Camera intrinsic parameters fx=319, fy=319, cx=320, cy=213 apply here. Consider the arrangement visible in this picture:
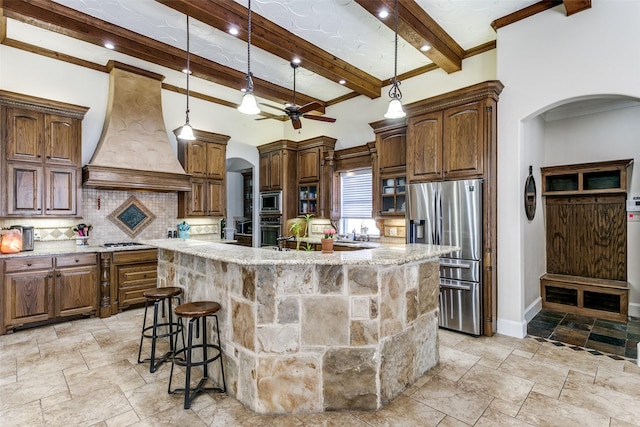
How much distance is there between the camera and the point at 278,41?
4.07 m

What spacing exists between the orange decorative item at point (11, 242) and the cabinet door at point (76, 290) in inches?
21.2

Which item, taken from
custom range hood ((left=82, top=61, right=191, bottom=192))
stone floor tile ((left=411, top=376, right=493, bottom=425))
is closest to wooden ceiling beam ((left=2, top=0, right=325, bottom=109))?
custom range hood ((left=82, top=61, right=191, bottom=192))

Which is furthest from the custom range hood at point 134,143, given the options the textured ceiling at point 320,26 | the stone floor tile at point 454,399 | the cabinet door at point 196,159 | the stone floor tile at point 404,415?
the stone floor tile at point 454,399

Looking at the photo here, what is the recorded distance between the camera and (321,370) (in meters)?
2.29

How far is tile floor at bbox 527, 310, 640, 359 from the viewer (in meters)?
3.34

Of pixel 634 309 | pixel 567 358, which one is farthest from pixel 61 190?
pixel 634 309

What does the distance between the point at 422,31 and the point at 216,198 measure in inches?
169

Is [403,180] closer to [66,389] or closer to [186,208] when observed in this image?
[186,208]

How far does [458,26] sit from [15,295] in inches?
248

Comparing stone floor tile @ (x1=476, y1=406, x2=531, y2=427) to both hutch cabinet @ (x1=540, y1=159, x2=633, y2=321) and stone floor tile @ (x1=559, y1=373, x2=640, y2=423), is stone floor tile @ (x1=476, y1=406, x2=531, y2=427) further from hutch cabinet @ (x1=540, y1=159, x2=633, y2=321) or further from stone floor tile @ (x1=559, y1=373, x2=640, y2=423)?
hutch cabinet @ (x1=540, y1=159, x2=633, y2=321)

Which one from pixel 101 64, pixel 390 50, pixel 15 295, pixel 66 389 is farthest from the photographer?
pixel 101 64

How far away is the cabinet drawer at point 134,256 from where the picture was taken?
14.8 feet

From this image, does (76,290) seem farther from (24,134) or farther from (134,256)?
(24,134)

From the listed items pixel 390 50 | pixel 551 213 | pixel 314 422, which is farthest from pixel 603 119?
pixel 314 422
